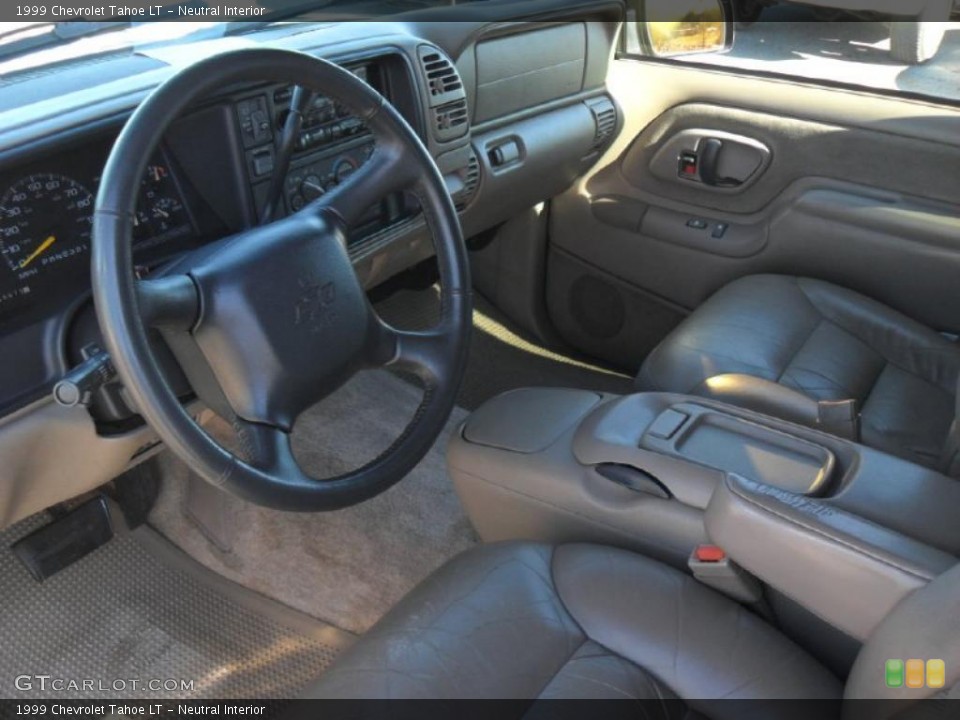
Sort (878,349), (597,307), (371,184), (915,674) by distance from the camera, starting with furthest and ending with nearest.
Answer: (597,307) < (878,349) < (371,184) < (915,674)

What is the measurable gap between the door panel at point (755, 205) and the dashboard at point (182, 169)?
0.33m

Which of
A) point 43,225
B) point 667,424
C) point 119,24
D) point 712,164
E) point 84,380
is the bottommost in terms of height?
point 667,424

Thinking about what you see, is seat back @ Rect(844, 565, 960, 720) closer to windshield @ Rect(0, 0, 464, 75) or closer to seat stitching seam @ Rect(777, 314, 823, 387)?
seat stitching seam @ Rect(777, 314, 823, 387)

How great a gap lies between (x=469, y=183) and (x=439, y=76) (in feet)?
0.95

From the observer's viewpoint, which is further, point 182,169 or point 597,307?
point 597,307

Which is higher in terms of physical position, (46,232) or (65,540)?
(46,232)

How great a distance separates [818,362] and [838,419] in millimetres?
259

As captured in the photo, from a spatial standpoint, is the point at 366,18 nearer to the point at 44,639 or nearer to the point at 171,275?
the point at 171,275

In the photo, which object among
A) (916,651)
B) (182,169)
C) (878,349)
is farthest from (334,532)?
(916,651)

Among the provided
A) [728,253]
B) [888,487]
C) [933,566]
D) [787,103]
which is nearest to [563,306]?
[728,253]

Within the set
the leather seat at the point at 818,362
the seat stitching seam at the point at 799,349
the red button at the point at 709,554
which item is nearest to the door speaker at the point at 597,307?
the leather seat at the point at 818,362

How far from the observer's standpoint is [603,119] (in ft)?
7.75

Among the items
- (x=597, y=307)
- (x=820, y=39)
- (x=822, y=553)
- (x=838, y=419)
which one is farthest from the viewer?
(x=597, y=307)

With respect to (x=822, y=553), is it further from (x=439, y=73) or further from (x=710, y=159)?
(x=710, y=159)
